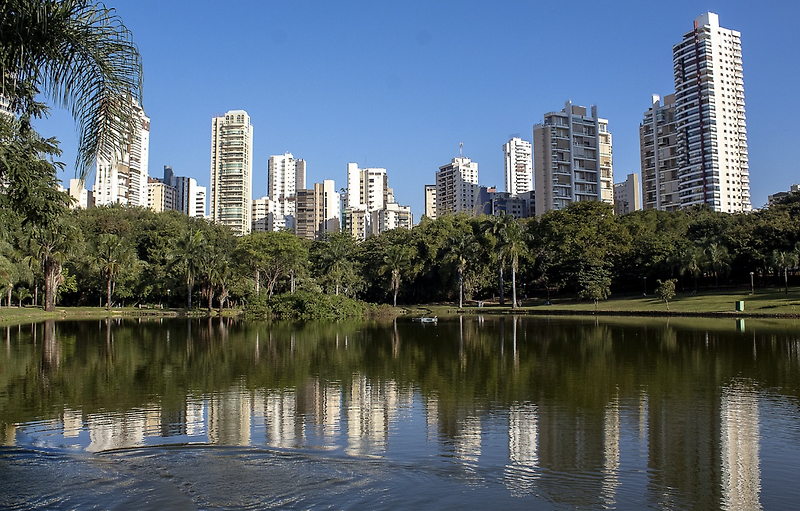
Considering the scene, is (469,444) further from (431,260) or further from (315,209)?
(315,209)

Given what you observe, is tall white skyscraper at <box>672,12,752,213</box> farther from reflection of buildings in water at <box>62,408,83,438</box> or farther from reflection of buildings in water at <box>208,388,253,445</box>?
reflection of buildings in water at <box>62,408,83,438</box>

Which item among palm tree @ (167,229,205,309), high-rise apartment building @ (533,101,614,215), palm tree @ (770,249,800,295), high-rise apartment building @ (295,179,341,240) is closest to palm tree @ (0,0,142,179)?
A: palm tree @ (167,229,205,309)

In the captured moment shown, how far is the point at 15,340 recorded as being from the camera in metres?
31.2

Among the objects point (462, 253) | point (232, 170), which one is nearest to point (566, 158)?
point (462, 253)

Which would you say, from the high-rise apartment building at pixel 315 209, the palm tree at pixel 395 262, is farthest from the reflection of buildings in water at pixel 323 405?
the high-rise apartment building at pixel 315 209

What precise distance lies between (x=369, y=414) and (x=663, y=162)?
149046 millimetres

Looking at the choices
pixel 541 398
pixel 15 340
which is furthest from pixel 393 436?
pixel 15 340

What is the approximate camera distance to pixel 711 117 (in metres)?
132

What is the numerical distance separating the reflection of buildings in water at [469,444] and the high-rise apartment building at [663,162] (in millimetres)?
137814

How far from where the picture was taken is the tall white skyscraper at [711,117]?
132875 mm

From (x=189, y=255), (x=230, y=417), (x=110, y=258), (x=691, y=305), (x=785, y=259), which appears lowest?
(x=230, y=417)

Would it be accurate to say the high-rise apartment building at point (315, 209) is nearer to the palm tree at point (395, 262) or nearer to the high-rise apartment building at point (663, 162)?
the high-rise apartment building at point (663, 162)

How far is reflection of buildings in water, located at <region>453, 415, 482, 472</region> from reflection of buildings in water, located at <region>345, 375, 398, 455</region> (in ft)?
4.03

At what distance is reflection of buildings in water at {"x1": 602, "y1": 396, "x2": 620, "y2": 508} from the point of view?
26.6ft
